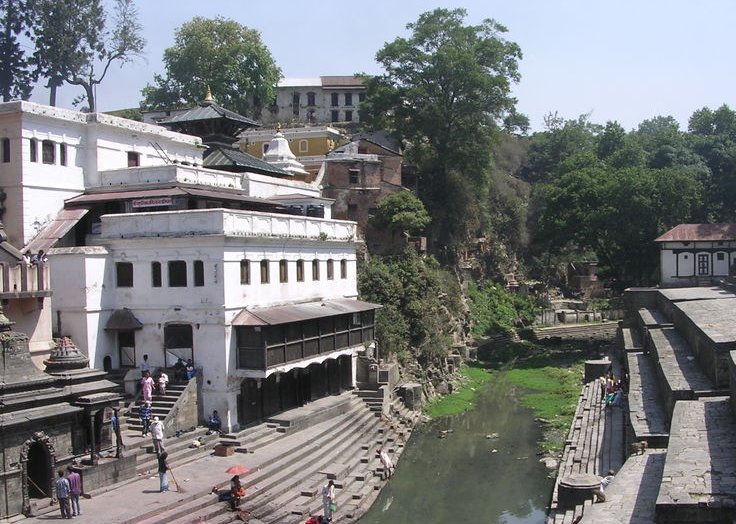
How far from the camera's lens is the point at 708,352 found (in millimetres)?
22453

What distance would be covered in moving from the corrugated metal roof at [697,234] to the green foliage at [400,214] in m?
16.9

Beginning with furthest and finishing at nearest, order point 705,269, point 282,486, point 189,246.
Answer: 1. point 705,269
2. point 189,246
3. point 282,486

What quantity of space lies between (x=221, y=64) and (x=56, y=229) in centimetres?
3464

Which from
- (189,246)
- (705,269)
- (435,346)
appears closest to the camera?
(189,246)

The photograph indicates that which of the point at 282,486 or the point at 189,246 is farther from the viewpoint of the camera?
the point at 189,246

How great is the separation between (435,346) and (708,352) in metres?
16.7

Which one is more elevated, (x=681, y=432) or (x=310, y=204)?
(x=310, y=204)

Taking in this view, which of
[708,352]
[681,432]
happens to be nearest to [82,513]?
[681,432]

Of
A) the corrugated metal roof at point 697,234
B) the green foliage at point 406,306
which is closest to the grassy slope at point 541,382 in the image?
the green foliage at point 406,306

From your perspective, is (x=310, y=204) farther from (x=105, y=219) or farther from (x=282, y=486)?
(x=282, y=486)

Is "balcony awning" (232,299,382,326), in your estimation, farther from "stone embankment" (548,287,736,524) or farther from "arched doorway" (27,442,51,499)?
"stone embankment" (548,287,736,524)

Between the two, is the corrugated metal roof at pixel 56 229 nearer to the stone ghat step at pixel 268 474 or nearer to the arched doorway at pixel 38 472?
the arched doorway at pixel 38 472

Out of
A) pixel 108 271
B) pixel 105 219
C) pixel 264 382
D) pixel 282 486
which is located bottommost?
pixel 282 486

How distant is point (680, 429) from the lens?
16812 mm
